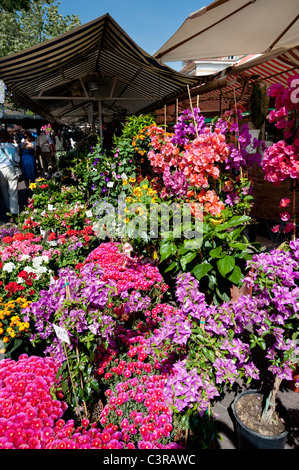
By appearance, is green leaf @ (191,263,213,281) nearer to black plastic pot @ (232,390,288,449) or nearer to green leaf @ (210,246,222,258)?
green leaf @ (210,246,222,258)

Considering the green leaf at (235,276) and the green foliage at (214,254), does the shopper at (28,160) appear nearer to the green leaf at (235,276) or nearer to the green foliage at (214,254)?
the green foliage at (214,254)

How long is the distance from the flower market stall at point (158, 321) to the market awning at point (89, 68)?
1661mm

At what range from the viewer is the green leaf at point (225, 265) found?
1.76 m

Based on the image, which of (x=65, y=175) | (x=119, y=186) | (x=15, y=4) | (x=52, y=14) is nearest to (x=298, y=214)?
(x=119, y=186)

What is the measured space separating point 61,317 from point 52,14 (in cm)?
2624

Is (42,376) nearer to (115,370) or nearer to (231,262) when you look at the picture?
(115,370)

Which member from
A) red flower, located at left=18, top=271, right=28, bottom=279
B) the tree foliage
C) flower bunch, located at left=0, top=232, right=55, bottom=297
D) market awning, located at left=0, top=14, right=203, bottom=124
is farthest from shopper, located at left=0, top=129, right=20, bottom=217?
the tree foliage

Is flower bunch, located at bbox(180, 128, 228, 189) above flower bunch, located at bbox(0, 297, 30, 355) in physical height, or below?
above

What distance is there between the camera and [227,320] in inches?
62.3

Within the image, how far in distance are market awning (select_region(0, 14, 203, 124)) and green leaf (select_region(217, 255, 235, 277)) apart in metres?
3.08

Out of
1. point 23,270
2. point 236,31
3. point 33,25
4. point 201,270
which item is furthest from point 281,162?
point 33,25

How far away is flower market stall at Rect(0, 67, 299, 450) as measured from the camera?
149 centimetres

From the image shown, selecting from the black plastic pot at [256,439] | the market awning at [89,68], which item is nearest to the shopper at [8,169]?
the market awning at [89,68]

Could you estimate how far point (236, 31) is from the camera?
3035 millimetres
